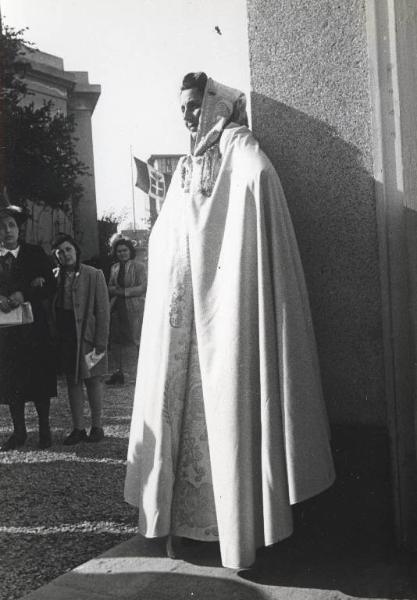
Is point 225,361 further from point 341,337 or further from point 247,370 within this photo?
point 341,337

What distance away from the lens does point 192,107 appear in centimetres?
243

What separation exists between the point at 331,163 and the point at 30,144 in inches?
221

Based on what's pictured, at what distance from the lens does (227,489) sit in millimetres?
2088

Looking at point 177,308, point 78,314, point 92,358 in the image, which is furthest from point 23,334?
point 177,308

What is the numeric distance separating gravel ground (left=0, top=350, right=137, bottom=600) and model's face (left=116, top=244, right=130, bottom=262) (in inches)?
74.9

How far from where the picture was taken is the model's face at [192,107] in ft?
7.90

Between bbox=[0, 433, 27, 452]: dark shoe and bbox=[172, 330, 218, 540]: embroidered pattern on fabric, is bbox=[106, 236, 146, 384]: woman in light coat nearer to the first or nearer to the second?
bbox=[0, 433, 27, 452]: dark shoe

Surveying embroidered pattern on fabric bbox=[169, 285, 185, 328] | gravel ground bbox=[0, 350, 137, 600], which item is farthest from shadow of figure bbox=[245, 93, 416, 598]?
gravel ground bbox=[0, 350, 137, 600]

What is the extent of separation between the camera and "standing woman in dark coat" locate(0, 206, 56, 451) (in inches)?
181

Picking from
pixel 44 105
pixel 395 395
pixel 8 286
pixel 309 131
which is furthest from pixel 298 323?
pixel 44 105

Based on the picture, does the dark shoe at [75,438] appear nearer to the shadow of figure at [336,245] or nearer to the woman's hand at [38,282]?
the woman's hand at [38,282]

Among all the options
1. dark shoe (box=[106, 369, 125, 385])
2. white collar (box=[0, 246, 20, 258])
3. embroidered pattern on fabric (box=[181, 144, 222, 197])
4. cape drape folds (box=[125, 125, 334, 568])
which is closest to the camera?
cape drape folds (box=[125, 125, 334, 568])

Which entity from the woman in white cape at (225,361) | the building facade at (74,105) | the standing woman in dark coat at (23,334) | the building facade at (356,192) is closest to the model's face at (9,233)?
the standing woman in dark coat at (23,334)

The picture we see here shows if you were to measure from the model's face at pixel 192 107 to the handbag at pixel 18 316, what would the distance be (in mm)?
2611
